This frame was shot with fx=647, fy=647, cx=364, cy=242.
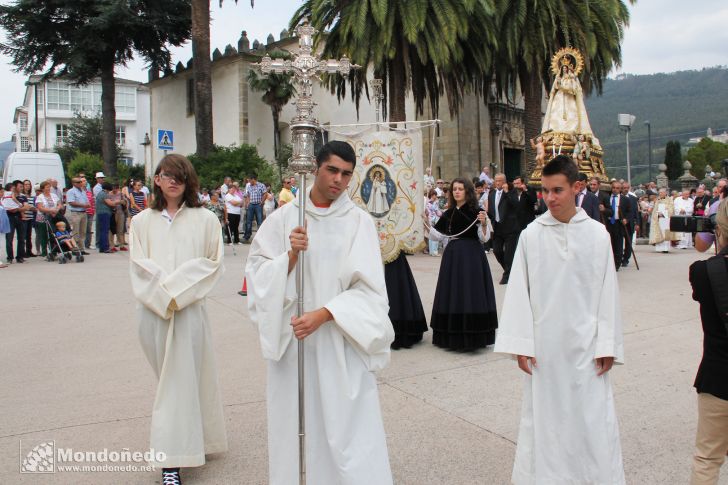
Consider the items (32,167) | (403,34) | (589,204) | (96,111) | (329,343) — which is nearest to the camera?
(329,343)

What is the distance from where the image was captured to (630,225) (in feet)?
47.2

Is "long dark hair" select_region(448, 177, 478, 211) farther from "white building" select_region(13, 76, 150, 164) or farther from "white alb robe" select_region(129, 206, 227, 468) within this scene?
"white building" select_region(13, 76, 150, 164)

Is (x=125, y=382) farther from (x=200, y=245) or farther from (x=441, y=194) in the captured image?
(x=441, y=194)

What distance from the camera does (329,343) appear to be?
10.0 feet

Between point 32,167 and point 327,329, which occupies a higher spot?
point 32,167

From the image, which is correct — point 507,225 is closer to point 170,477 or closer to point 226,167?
point 170,477

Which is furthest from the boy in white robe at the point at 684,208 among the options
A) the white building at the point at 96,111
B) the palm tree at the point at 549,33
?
the white building at the point at 96,111

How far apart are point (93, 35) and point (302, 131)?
3116 centimetres

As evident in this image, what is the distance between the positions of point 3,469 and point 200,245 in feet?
6.03

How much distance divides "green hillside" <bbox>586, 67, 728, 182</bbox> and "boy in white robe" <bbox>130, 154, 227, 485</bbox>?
246 feet

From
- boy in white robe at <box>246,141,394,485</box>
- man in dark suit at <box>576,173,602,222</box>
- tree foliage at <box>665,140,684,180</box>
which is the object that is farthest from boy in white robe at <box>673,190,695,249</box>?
tree foliage at <box>665,140,684,180</box>

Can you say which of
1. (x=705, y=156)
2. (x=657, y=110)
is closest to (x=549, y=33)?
(x=705, y=156)

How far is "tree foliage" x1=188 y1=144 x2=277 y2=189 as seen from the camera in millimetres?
25812

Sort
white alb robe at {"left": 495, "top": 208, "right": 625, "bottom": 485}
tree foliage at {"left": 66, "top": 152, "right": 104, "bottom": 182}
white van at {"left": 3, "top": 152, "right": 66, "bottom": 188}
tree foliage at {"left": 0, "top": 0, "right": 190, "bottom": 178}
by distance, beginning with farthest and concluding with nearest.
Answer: tree foliage at {"left": 66, "top": 152, "right": 104, "bottom": 182} < tree foliage at {"left": 0, "top": 0, "right": 190, "bottom": 178} < white van at {"left": 3, "top": 152, "right": 66, "bottom": 188} < white alb robe at {"left": 495, "top": 208, "right": 625, "bottom": 485}
